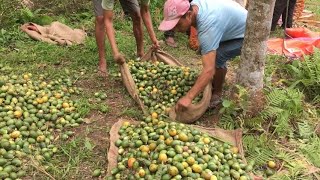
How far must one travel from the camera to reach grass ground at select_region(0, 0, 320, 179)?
12.9ft

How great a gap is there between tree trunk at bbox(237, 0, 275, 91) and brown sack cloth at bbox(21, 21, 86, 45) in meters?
3.67

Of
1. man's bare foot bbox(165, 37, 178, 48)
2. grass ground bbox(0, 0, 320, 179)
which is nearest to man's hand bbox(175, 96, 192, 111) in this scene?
grass ground bbox(0, 0, 320, 179)

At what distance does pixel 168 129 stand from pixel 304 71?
2.75 meters

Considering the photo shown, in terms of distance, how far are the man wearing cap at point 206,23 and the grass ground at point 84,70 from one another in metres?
0.79

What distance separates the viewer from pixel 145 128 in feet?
13.0

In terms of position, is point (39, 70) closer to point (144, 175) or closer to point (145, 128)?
point (145, 128)

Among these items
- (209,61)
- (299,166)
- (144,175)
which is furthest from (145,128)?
(299,166)

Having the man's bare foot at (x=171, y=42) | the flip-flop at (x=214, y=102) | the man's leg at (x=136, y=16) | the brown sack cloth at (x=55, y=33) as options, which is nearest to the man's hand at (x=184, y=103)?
the flip-flop at (x=214, y=102)

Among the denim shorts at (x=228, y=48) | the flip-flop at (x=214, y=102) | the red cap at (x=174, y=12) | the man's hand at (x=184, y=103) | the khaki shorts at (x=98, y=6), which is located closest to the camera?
the red cap at (x=174, y=12)

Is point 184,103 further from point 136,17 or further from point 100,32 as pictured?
point 136,17

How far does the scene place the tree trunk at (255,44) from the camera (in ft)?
13.8

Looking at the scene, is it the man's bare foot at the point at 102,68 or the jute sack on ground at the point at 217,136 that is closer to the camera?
the jute sack on ground at the point at 217,136

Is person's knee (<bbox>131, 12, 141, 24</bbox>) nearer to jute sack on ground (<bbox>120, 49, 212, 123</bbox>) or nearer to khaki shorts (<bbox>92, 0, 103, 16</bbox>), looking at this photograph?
khaki shorts (<bbox>92, 0, 103, 16</bbox>)

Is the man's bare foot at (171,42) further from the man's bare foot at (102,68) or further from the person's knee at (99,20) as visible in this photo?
the person's knee at (99,20)
